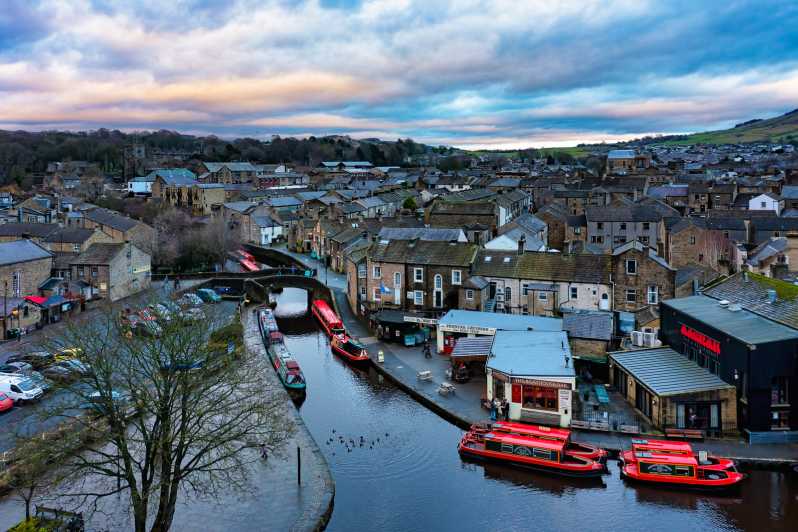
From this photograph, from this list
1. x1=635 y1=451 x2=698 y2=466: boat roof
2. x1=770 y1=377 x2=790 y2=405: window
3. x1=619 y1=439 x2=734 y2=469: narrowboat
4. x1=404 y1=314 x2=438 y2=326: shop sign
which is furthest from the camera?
x1=404 y1=314 x2=438 y2=326: shop sign

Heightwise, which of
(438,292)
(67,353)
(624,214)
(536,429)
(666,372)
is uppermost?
(624,214)

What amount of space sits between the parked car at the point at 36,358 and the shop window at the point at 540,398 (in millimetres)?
20748

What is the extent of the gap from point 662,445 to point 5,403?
25.1 m

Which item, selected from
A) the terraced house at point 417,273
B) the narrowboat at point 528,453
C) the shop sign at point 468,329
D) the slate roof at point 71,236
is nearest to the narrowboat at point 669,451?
the narrowboat at point 528,453

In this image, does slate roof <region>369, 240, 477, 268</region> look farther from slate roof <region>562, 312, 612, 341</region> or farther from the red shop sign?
the red shop sign

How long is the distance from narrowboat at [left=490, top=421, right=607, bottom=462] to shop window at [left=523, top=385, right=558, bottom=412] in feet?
3.22

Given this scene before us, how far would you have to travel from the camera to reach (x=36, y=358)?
29.7 meters

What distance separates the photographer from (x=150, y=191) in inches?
4058

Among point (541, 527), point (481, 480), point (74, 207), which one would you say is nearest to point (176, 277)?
point (74, 207)

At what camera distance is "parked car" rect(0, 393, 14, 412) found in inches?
975

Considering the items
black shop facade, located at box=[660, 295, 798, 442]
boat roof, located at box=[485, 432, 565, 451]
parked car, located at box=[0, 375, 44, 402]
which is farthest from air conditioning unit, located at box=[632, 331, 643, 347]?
parked car, located at box=[0, 375, 44, 402]

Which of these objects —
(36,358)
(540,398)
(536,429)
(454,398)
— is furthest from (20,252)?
(536,429)

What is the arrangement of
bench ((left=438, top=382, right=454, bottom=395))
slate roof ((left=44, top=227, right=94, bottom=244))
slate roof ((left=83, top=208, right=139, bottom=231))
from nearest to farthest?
1. bench ((left=438, top=382, right=454, bottom=395))
2. slate roof ((left=44, top=227, right=94, bottom=244))
3. slate roof ((left=83, top=208, right=139, bottom=231))

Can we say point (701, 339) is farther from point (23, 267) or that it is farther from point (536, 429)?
point (23, 267)
